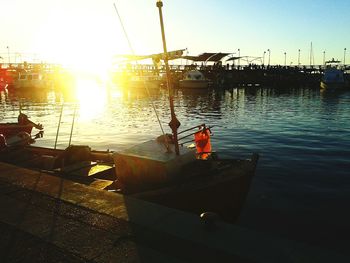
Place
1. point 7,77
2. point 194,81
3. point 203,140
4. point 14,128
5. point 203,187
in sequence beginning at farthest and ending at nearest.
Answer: point 7,77 < point 194,81 < point 14,128 < point 203,140 < point 203,187

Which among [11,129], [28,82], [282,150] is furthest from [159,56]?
[28,82]

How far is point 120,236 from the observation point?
4.89 meters

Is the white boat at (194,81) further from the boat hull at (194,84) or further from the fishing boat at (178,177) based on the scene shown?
the fishing boat at (178,177)

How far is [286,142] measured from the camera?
20625 millimetres

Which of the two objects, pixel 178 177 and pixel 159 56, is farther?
pixel 159 56

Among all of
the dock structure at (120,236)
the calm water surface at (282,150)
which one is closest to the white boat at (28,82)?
the calm water surface at (282,150)

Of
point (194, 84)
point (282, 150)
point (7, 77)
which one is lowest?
point (282, 150)

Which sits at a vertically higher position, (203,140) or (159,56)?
(159,56)

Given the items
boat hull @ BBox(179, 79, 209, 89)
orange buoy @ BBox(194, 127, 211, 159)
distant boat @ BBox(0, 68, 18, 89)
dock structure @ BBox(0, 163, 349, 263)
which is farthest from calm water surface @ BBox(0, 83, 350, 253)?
distant boat @ BBox(0, 68, 18, 89)

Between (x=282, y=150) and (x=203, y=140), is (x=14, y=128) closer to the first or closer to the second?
(x=203, y=140)

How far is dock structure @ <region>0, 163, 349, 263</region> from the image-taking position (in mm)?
4328

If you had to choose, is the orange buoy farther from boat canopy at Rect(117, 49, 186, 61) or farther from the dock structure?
the dock structure

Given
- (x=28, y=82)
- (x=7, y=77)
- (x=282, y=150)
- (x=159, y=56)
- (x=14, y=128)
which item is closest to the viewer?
(x=159, y=56)

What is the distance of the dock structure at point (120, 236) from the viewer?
4.33m
